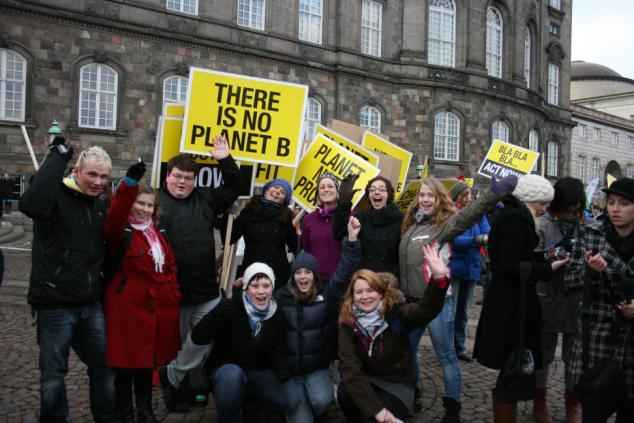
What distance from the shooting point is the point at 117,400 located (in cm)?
382

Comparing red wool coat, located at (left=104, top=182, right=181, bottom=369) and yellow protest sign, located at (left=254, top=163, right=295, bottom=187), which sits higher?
yellow protest sign, located at (left=254, top=163, right=295, bottom=187)

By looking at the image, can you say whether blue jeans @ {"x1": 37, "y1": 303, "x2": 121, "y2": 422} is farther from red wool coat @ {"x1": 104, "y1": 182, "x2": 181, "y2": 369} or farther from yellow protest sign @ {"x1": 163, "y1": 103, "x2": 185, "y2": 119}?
yellow protest sign @ {"x1": 163, "y1": 103, "x2": 185, "y2": 119}

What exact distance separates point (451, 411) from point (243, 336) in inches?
67.3

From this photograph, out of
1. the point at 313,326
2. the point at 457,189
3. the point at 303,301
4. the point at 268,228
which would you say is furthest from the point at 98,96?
the point at 313,326

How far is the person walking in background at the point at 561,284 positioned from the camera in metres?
3.90

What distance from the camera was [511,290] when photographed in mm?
3645

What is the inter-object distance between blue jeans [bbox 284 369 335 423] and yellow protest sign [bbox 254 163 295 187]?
8.74 ft

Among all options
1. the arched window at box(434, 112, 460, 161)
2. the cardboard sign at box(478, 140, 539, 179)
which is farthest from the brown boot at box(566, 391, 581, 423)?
the arched window at box(434, 112, 460, 161)

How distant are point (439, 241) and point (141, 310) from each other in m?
2.30

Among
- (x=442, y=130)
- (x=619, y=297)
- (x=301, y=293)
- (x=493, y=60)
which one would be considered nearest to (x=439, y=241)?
(x=301, y=293)

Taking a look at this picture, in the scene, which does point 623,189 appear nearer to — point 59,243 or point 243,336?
point 243,336

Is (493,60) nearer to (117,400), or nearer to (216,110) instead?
(216,110)

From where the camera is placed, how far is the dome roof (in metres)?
64.8

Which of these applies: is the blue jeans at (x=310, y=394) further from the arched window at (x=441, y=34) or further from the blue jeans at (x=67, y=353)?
the arched window at (x=441, y=34)
